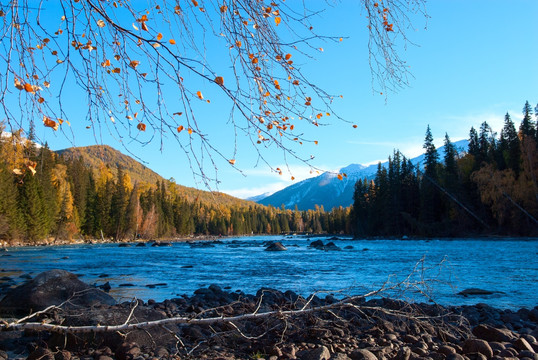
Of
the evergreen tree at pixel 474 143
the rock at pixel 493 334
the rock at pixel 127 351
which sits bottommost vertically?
the rock at pixel 493 334

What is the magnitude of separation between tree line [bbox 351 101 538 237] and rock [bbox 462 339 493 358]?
3773cm

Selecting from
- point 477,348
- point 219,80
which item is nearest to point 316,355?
point 477,348

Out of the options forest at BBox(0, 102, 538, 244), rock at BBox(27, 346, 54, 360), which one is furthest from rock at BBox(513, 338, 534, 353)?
forest at BBox(0, 102, 538, 244)

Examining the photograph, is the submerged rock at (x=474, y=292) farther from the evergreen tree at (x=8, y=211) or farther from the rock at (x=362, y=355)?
the evergreen tree at (x=8, y=211)

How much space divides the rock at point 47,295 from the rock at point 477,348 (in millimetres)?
5758

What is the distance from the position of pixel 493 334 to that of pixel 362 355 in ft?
8.06

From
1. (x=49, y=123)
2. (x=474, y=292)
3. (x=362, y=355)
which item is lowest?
(x=474, y=292)

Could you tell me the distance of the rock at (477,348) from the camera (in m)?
4.01

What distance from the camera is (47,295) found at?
7.13 meters

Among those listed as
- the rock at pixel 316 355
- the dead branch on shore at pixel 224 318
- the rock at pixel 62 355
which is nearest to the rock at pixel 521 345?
the dead branch on shore at pixel 224 318

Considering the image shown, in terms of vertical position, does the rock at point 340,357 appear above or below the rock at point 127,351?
above

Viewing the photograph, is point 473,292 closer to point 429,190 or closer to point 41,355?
point 41,355

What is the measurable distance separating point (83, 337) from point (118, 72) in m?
2.99

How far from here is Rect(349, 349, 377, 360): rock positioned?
358cm
